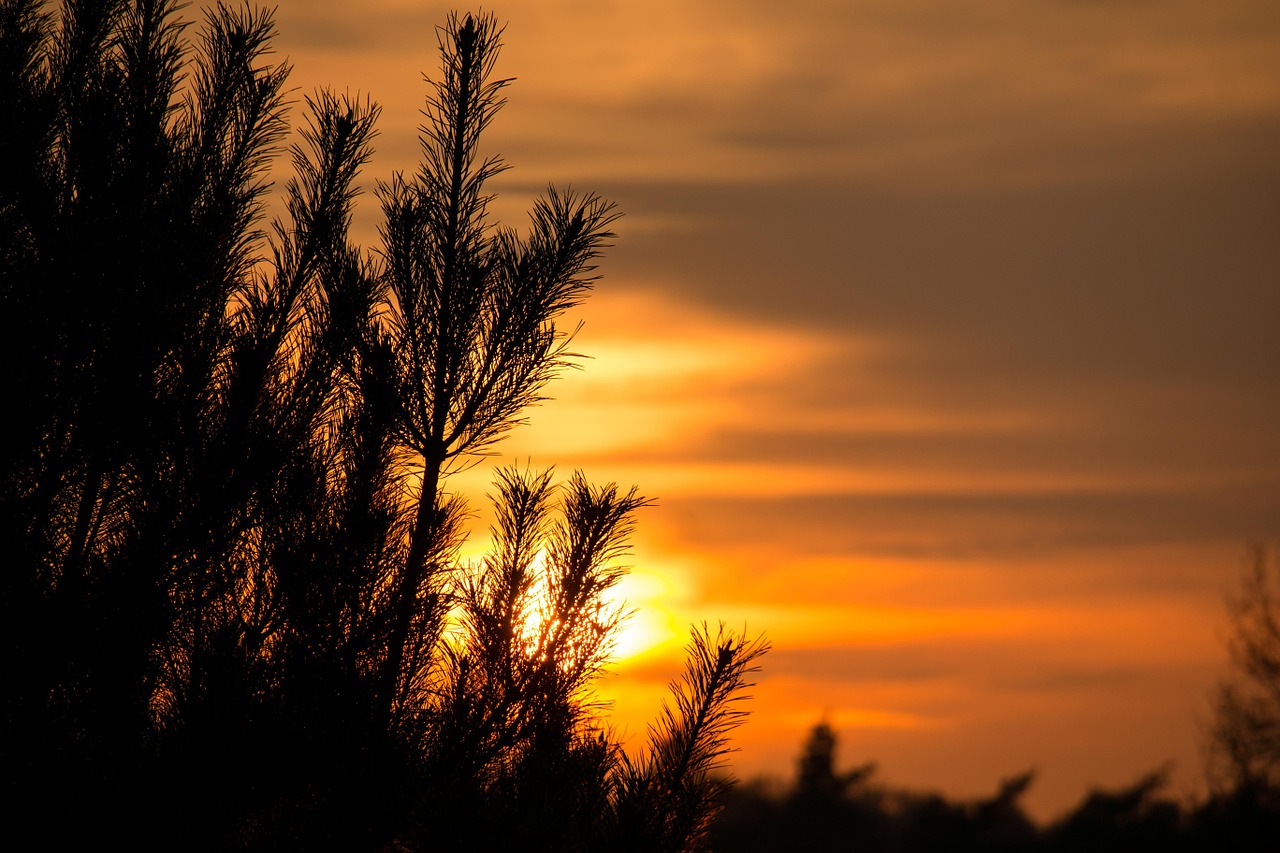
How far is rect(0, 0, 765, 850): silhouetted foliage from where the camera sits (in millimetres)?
4895

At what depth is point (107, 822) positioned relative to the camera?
493 centimetres

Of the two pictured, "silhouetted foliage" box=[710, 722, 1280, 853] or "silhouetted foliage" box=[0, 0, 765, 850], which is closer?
"silhouetted foliage" box=[0, 0, 765, 850]

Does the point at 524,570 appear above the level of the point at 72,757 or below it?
above

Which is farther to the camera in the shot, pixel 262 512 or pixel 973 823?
pixel 973 823

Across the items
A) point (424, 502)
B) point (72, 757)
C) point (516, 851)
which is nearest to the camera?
point (516, 851)

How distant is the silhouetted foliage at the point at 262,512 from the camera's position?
4895mm

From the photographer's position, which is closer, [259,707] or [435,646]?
[259,707]

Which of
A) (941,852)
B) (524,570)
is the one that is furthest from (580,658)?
(941,852)

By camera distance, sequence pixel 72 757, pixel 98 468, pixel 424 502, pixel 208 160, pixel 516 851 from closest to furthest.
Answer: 1. pixel 516 851
2. pixel 72 757
3. pixel 98 468
4. pixel 424 502
5. pixel 208 160

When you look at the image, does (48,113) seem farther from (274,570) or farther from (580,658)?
(580,658)

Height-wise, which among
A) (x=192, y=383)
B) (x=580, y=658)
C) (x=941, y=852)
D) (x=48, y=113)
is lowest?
(x=941, y=852)

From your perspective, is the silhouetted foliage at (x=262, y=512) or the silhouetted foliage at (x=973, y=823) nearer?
the silhouetted foliage at (x=262, y=512)

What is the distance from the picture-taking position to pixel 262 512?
586 cm

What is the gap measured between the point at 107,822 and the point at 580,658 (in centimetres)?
229
